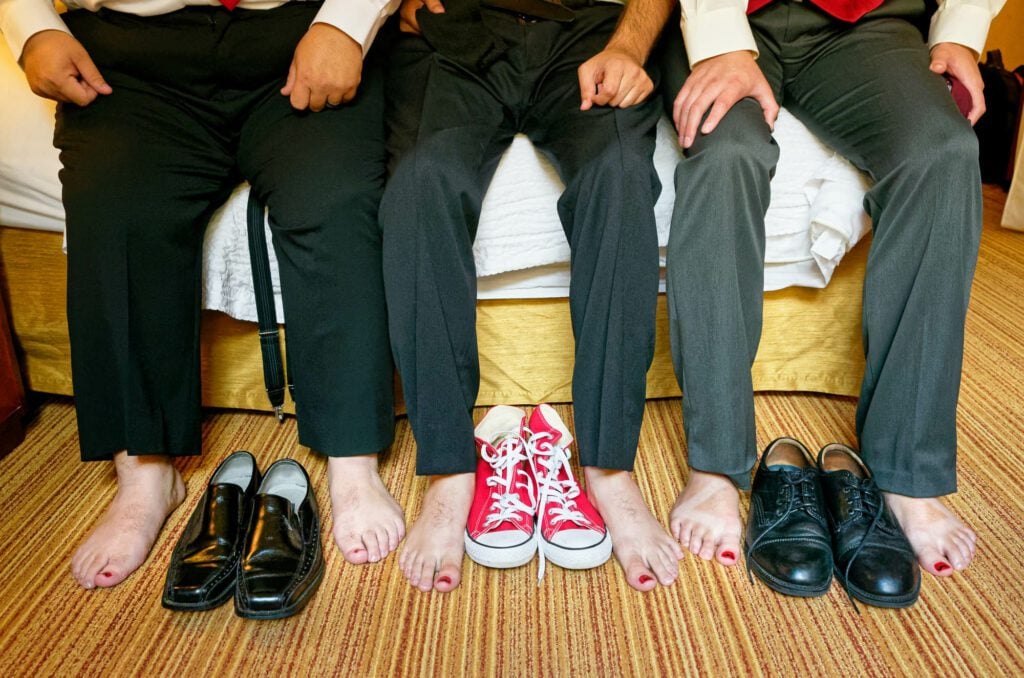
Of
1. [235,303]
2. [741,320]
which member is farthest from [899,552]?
[235,303]

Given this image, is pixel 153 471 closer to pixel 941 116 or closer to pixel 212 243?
pixel 212 243

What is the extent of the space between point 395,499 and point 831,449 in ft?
2.24

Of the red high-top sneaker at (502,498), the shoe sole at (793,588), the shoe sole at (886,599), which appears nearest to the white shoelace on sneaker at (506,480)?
the red high-top sneaker at (502,498)

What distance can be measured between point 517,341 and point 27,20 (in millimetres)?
934

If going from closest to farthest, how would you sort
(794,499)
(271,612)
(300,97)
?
(271,612) < (794,499) < (300,97)

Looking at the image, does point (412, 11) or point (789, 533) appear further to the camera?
point (412, 11)

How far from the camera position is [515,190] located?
1.21m

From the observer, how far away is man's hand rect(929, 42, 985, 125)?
1.13 m

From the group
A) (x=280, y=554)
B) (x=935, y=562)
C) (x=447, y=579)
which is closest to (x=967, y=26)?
(x=935, y=562)

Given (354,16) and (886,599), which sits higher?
(354,16)

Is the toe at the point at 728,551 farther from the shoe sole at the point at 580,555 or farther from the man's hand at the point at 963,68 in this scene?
the man's hand at the point at 963,68

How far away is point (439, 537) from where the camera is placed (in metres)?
1.04

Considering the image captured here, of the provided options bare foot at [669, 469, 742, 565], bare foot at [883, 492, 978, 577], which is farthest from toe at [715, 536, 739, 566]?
bare foot at [883, 492, 978, 577]

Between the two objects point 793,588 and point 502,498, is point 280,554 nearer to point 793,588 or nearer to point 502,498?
point 502,498
